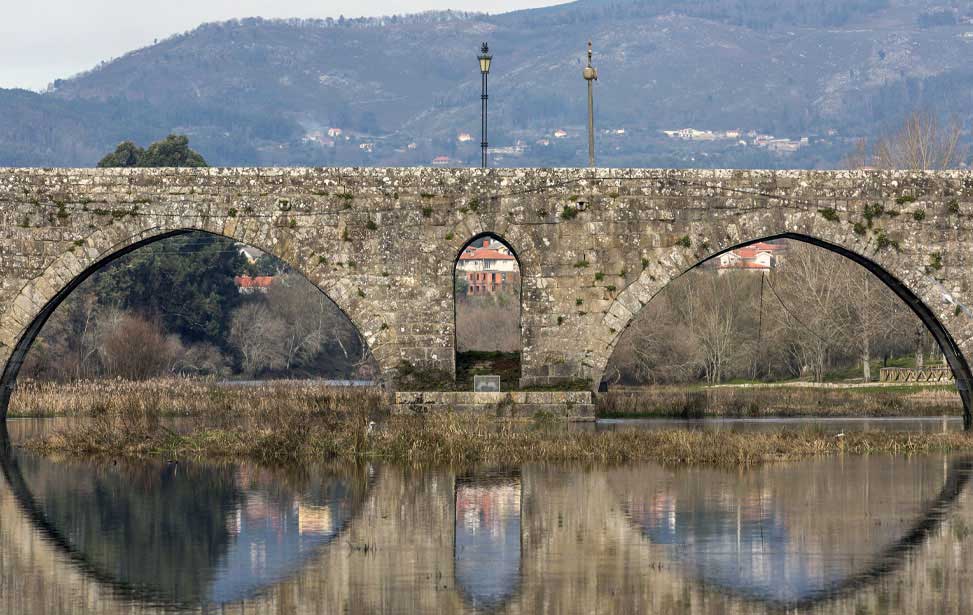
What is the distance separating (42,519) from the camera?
19547 mm

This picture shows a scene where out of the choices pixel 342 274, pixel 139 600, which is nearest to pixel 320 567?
pixel 139 600

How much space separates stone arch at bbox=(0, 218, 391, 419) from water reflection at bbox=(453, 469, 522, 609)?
25.5 ft

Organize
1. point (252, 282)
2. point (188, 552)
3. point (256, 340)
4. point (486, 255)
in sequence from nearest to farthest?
1. point (188, 552)
2. point (256, 340)
3. point (252, 282)
4. point (486, 255)

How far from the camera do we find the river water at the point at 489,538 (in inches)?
581

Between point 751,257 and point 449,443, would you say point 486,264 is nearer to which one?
point 751,257

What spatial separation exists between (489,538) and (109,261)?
48.2ft

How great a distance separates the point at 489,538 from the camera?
58.6ft

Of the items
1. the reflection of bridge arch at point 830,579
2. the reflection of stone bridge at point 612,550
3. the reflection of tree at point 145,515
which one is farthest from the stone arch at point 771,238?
the reflection of bridge arch at point 830,579

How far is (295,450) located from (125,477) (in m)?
3.01

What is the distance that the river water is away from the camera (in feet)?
48.4

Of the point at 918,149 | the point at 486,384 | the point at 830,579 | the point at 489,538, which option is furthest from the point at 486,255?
the point at 830,579

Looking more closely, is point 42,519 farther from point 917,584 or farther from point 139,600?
point 917,584

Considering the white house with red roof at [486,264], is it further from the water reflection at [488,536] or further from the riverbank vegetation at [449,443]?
the water reflection at [488,536]

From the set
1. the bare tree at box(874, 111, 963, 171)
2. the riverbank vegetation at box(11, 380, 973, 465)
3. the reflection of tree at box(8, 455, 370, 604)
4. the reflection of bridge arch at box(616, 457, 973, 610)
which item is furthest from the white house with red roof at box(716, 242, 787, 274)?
the reflection of bridge arch at box(616, 457, 973, 610)
